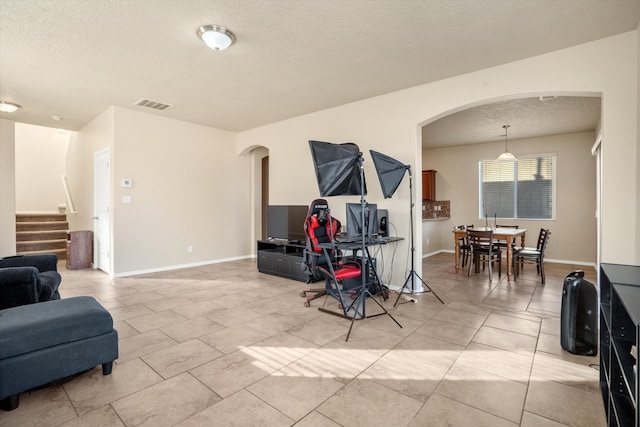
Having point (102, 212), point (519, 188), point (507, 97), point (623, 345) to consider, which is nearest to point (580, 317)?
point (623, 345)

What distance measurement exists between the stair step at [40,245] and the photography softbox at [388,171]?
25.4ft

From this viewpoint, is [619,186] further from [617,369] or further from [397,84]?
[397,84]

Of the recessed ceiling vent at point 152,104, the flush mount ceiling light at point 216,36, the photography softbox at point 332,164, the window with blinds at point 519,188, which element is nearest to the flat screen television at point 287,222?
the photography softbox at point 332,164

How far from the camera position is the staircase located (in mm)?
7160

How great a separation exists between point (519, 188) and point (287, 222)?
18.6 ft

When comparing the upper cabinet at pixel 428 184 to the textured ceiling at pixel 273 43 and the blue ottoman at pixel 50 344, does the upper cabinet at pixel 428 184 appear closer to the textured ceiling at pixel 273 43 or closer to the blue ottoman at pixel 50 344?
the textured ceiling at pixel 273 43

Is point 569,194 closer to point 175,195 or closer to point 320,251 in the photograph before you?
point 320,251

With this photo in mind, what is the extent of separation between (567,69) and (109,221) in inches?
266

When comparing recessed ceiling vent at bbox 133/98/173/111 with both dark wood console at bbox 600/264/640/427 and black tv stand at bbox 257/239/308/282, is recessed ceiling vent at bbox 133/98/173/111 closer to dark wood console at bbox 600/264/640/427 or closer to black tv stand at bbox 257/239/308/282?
black tv stand at bbox 257/239/308/282

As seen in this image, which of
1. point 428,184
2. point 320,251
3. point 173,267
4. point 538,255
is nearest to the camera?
point 320,251

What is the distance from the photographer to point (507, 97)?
149 inches

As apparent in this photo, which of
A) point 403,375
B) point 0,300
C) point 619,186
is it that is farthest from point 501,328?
point 0,300

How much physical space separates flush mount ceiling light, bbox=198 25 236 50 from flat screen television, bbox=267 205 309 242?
115 inches

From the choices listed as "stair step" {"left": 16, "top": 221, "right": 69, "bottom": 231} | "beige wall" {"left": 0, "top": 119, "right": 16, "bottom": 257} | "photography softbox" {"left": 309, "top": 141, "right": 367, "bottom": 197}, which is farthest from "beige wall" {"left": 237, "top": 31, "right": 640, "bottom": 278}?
"stair step" {"left": 16, "top": 221, "right": 69, "bottom": 231}
